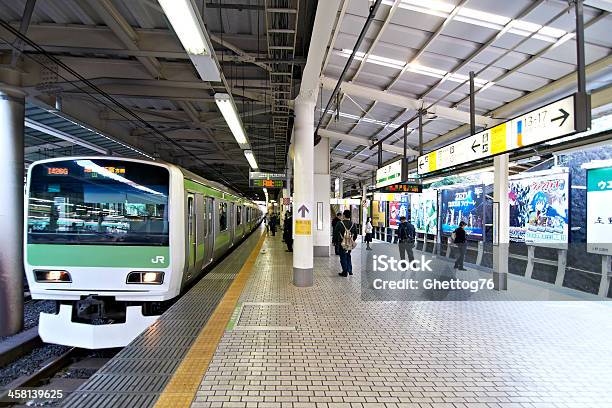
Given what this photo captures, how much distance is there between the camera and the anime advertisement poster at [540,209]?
34.1 feet

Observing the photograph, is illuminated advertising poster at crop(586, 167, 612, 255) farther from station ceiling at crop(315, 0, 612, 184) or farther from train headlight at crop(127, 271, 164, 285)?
train headlight at crop(127, 271, 164, 285)

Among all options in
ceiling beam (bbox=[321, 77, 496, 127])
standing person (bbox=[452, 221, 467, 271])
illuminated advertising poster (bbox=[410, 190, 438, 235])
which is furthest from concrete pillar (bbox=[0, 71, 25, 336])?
illuminated advertising poster (bbox=[410, 190, 438, 235])

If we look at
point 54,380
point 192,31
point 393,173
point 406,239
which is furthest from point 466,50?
point 54,380

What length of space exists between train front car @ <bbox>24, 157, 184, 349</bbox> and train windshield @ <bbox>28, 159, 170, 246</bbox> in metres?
0.01

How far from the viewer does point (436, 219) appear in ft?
55.7

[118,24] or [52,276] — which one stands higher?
[118,24]

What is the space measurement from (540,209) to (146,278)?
10.6 metres

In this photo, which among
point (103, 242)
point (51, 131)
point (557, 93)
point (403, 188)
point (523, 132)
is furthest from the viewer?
point (403, 188)

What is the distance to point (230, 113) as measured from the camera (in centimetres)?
753

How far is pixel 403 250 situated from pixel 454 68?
16.4ft

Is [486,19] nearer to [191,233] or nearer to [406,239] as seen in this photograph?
[191,233]

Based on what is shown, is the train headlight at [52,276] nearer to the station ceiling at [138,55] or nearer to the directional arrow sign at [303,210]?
the station ceiling at [138,55]

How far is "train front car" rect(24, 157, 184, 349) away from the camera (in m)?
5.45

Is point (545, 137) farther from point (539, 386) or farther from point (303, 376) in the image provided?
point (303, 376)
